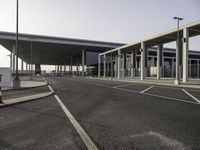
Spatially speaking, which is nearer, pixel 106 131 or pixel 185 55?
pixel 106 131

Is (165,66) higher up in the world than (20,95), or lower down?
higher up

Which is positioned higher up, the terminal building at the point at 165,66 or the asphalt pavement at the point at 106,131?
the terminal building at the point at 165,66

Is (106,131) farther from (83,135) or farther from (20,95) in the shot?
(20,95)

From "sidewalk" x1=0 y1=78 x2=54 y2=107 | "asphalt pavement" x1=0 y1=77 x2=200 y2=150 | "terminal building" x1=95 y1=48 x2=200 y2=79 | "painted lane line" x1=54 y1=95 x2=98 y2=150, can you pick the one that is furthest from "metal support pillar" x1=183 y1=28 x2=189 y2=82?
"painted lane line" x1=54 y1=95 x2=98 y2=150

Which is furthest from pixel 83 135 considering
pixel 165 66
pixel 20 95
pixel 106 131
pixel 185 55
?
pixel 165 66

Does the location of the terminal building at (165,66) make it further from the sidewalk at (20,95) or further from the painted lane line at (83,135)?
the painted lane line at (83,135)

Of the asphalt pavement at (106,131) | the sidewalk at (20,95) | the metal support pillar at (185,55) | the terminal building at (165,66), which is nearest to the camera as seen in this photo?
the asphalt pavement at (106,131)

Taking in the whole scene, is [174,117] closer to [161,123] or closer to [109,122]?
[161,123]

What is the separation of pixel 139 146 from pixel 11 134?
3125 mm

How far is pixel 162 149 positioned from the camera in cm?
493

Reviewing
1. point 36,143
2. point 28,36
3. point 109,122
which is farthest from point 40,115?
point 28,36

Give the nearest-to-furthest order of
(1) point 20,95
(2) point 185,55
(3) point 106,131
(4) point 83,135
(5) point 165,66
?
(4) point 83,135, (3) point 106,131, (1) point 20,95, (2) point 185,55, (5) point 165,66

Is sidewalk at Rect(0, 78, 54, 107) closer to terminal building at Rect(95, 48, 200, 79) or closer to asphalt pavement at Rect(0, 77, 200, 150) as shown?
asphalt pavement at Rect(0, 77, 200, 150)

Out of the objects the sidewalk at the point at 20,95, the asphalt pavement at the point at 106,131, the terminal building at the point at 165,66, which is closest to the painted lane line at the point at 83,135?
the asphalt pavement at the point at 106,131
